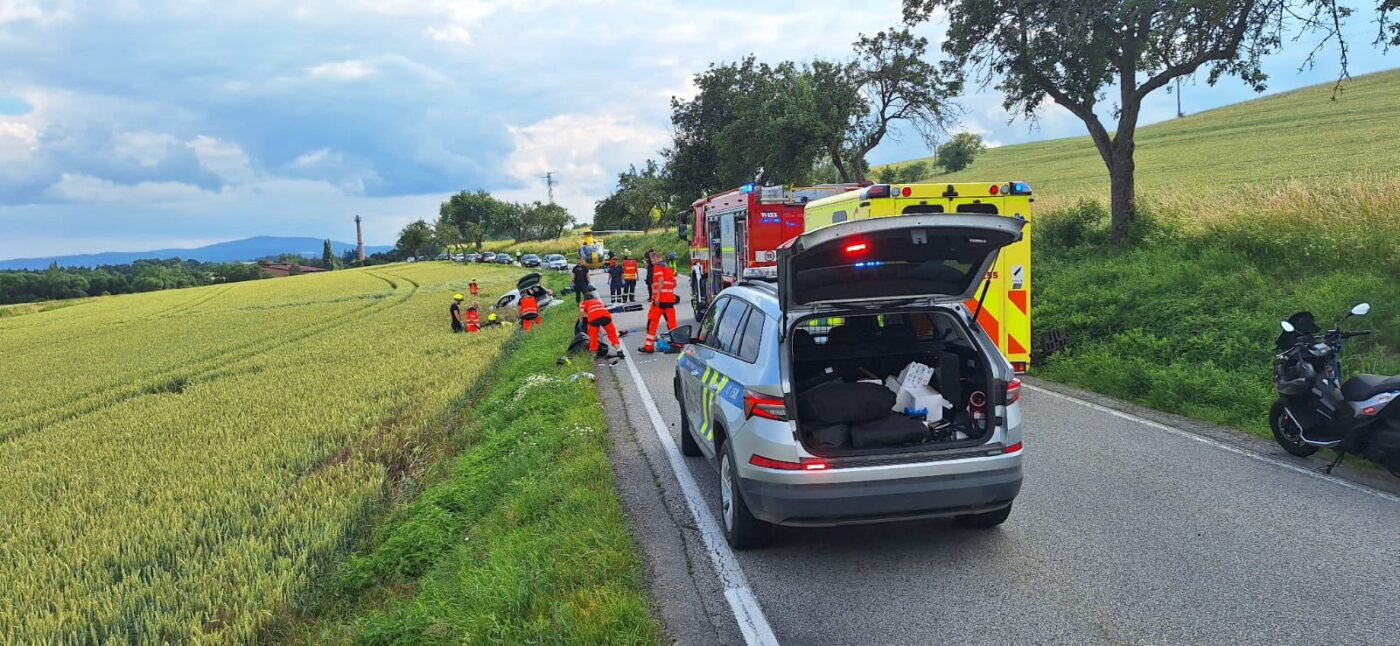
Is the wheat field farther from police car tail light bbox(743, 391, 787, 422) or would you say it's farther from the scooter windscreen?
the scooter windscreen

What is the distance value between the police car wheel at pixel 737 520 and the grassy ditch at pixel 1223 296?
543 cm

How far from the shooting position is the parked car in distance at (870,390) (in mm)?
4457

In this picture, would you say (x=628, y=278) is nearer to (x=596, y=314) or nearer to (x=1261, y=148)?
(x=596, y=314)

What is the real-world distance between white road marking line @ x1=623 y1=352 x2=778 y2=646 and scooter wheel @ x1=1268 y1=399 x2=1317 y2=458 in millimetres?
4867

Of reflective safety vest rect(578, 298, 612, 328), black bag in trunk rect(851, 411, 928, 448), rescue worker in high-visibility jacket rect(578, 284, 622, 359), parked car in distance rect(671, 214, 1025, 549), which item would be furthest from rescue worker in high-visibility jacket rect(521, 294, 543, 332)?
black bag in trunk rect(851, 411, 928, 448)

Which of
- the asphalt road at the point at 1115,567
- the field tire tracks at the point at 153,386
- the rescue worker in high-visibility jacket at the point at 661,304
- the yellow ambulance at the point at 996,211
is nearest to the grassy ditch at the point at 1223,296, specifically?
the yellow ambulance at the point at 996,211

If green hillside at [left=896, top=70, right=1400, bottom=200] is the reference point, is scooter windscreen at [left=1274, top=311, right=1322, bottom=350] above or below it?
below

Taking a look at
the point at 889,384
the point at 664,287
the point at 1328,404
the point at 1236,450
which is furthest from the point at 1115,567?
the point at 664,287

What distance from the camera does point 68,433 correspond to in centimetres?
1115

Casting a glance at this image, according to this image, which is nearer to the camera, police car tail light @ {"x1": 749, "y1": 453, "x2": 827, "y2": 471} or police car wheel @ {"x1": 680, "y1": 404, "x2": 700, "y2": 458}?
police car tail light @ {"x1": 749, "y1": 453, "x2": 827, "y2": 471}

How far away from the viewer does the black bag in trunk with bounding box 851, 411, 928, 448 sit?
15.4ft

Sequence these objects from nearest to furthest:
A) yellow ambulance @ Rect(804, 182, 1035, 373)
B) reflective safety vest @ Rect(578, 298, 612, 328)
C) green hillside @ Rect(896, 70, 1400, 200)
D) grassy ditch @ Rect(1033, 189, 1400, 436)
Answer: grassy ditch @ Rect(1033, 189, 1400, 436) → yellow ambulance @ Rect(804, 182, 1035, 373) → reflective safety vest @ Rect(578, 298, 612, 328) → green hillside @ Rect(896, 70, 1400, 200)

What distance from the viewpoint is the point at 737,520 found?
498 centimetres

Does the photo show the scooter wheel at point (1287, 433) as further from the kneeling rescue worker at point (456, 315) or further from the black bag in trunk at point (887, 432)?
the kneeling rescue worker at point (456, 315)
